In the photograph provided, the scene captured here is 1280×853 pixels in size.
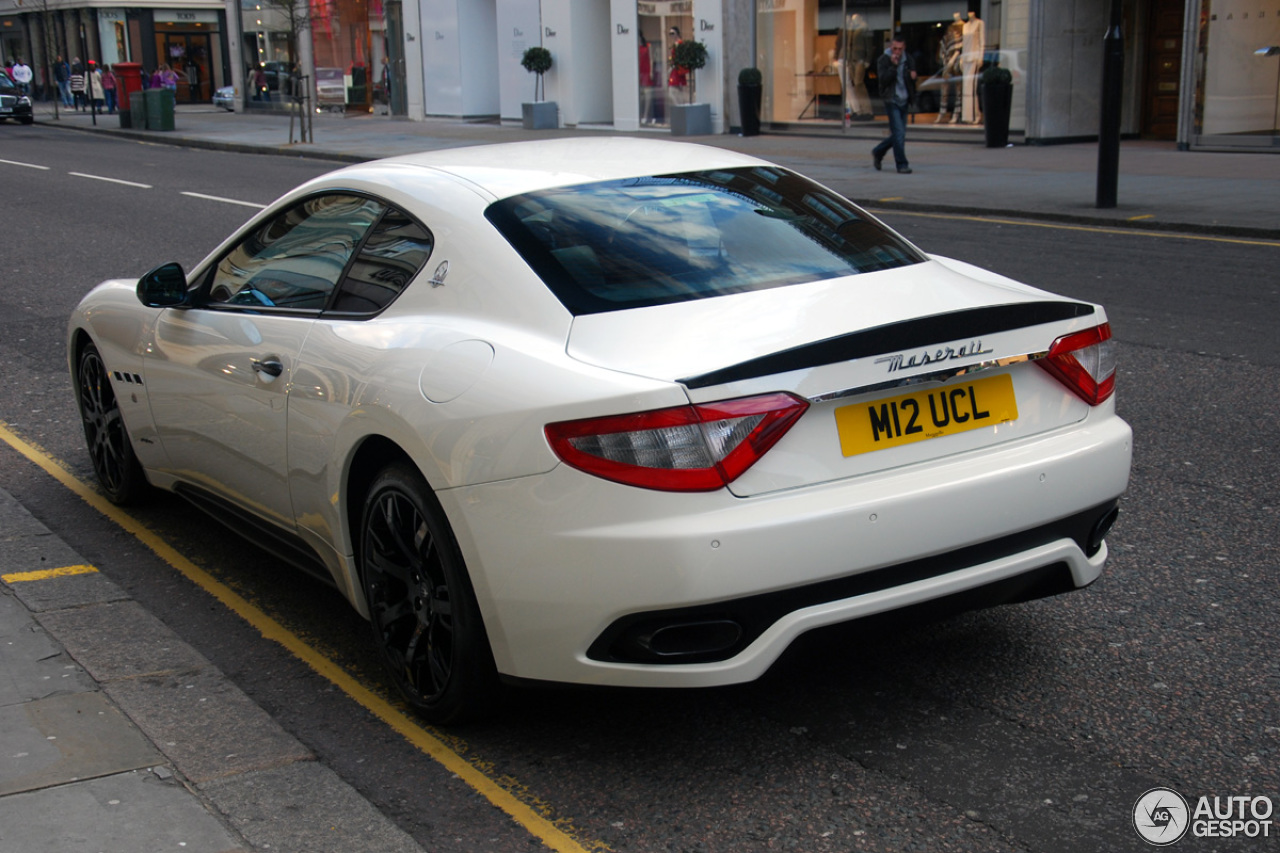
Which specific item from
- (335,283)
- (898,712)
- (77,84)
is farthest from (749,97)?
(77,84)

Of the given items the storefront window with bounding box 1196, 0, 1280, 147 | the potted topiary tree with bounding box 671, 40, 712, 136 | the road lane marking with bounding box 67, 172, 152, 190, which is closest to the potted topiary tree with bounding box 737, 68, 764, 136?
the potted topiary tree with bounding box 671, 40, 712, 136

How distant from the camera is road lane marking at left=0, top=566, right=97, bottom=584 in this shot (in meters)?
4.82

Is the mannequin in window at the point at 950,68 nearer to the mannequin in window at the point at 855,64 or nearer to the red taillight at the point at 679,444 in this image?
the mannequin in window at the point at 855,64

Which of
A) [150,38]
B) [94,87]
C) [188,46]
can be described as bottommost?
[94,87]

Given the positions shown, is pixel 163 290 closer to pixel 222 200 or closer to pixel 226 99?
pixel 222 200

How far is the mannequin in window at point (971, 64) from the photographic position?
2448 cm

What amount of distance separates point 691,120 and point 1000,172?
37.4ft

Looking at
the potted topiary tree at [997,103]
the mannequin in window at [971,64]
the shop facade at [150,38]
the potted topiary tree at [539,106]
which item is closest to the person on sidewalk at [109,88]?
the shop facade at [150,38]

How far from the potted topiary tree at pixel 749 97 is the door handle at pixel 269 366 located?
24620mm

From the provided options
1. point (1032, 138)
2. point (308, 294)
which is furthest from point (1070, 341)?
point (1032, 138)

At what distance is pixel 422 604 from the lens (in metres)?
3.62

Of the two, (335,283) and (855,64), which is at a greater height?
(855,64)

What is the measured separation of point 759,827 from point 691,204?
1.81 m

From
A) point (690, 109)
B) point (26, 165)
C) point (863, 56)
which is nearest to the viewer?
point (26, 165)
